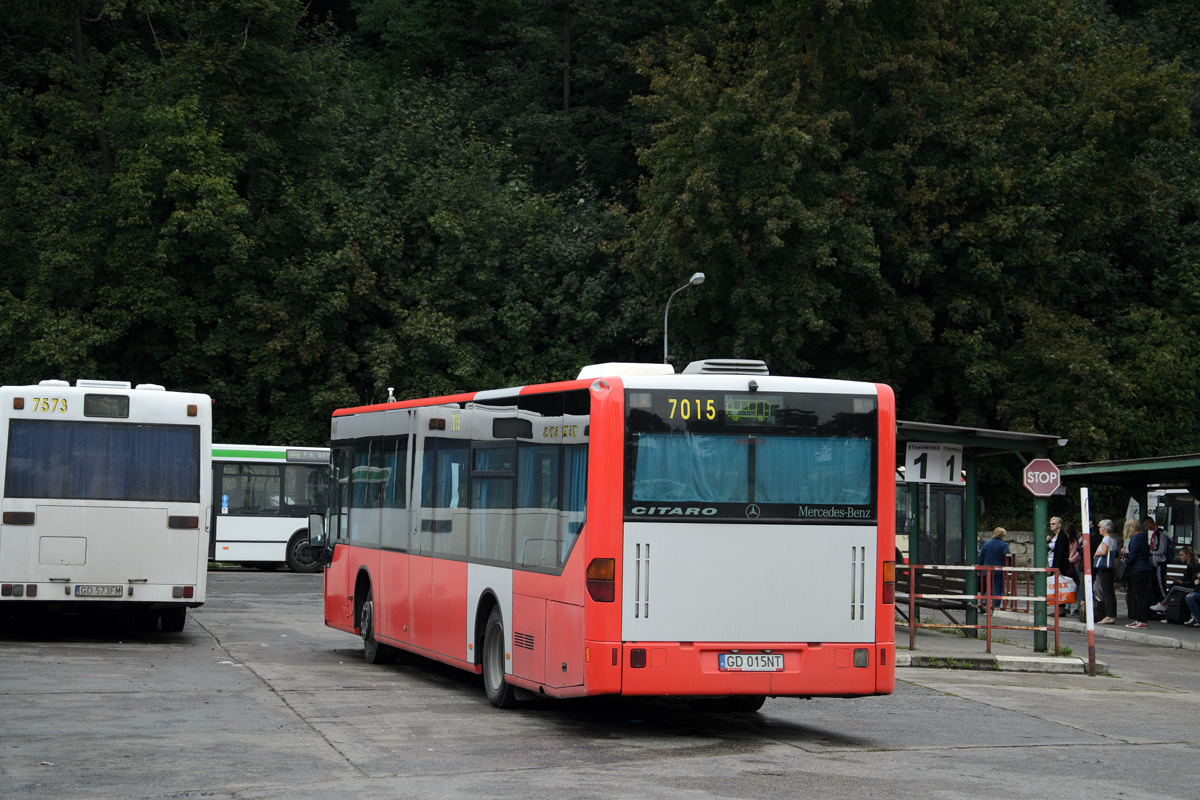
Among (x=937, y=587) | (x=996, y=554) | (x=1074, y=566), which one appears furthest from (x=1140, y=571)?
(x=937, y=587)

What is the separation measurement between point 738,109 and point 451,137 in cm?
1759

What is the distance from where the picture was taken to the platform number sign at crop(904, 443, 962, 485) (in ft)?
68.9

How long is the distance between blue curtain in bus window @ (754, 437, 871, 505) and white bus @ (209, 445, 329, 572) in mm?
25808

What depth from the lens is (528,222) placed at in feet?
168

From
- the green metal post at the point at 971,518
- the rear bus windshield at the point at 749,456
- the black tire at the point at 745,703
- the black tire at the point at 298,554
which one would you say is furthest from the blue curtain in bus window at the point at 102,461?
the black tire at the point at 298,554

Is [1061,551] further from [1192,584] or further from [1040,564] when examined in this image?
[1040,564]

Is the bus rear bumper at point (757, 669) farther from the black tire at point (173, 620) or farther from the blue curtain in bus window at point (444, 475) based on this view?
the black tire at point (173, 620)

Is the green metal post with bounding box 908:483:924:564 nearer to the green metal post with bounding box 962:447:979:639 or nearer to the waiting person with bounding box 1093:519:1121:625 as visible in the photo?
the green metal post with bounding box 962:447:979:639

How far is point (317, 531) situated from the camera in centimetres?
1808

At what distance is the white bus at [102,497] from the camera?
→ 16656 millimetres

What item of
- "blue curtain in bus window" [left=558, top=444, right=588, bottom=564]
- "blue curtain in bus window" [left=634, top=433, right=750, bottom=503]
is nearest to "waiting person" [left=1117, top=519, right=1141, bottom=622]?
"blue curtain in bus window" [left=634, top=433, right=750, bottom=503]

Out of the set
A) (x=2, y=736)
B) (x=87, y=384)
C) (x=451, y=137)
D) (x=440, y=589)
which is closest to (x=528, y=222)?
(x=451, y=137)

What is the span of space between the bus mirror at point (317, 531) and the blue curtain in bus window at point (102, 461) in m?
1.53

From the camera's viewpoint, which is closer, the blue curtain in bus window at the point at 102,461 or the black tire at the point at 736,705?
the black tire at the point at 736,705
